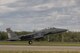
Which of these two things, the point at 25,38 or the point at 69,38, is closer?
the point at 25,38

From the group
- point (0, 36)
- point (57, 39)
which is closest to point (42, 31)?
point (57, 39)

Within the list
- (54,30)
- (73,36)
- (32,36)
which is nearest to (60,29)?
(54,30)

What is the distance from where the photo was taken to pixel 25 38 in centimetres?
6100

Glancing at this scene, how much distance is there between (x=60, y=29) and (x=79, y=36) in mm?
36031

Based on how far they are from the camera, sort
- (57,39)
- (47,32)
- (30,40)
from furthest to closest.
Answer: (57,39) < (47,32) < (30,40)

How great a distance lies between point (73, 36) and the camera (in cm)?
9862

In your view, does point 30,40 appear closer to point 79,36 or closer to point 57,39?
point 57,39

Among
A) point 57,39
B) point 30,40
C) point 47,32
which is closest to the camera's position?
point 30,40

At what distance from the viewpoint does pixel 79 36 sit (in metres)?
98.9

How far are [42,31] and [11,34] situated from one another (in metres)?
7.41

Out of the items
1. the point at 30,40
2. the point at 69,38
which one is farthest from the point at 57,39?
A: the point at 30,40

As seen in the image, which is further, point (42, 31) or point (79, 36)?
point (79, 36)

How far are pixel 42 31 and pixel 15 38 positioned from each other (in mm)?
7285

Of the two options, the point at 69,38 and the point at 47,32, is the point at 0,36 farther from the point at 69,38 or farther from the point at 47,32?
the point at 47,32
